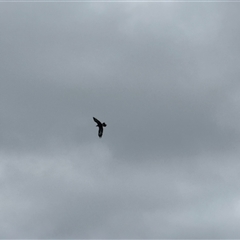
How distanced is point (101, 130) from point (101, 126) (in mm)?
1513

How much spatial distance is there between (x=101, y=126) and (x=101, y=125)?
1.86 feet

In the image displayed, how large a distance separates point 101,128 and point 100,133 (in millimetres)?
2272

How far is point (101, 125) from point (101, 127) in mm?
1087

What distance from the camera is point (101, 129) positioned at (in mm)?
67375

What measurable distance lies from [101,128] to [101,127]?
1.57 ft

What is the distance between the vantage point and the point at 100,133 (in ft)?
218

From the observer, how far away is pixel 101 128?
67938mm

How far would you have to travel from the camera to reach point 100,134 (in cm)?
6600

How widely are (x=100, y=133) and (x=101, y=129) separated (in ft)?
5.48

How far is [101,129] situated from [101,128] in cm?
65

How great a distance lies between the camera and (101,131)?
6612cm

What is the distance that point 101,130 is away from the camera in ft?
218

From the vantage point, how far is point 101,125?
6681cm

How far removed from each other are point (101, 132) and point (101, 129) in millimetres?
1628
